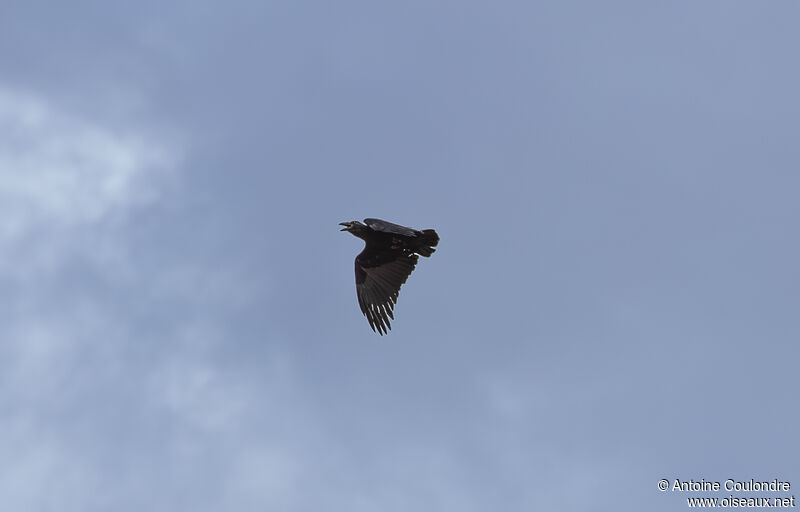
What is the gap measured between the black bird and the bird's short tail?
18 cm

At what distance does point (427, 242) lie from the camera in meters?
28.3

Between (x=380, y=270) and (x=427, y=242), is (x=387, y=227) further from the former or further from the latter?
(x=380, y=270)

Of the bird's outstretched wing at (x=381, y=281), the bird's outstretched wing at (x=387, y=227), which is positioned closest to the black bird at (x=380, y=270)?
the bird's outstretched wing at (x=381, y=281)

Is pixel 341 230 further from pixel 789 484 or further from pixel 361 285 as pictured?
pixel 789 484

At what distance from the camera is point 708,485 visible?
2589 cm

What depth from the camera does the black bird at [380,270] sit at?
29.3m

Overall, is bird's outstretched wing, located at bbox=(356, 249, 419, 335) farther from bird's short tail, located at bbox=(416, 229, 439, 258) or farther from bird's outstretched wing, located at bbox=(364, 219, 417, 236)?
bird's outstretched wing, located at bbox=(364, 219, 417, 236)

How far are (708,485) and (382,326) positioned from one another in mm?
10518

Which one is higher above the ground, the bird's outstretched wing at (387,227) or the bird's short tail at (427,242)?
the bird's short tail at (427,242)

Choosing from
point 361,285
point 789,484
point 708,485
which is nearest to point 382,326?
point 361,285

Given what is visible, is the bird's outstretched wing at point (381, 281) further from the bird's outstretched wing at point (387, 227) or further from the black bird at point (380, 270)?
the bird's outstretched wing at point (387, 227)

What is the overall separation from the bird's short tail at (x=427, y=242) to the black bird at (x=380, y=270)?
7.0 inches

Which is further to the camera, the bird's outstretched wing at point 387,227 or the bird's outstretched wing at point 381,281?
the bird's outstretched wing at point 381,281

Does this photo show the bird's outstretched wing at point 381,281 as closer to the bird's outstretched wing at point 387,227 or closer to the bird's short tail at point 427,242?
the bird's short tail at point 427,242
